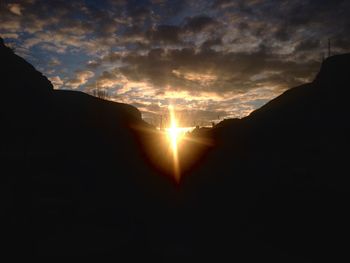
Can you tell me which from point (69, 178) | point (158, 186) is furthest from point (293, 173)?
point (69, 178)

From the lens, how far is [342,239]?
17500 mm

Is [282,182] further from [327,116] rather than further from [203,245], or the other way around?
[327,116]

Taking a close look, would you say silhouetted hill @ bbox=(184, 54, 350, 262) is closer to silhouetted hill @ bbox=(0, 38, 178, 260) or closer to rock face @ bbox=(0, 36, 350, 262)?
rock face @ bbox=(0, 36, 350, 262)

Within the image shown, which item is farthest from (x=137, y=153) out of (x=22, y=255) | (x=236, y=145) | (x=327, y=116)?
(x=327, y=116)

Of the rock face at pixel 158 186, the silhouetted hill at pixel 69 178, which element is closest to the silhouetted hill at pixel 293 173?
the rock face at pixel 158 186

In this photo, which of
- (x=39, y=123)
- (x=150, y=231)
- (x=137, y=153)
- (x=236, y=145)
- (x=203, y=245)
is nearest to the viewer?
(x=203, y=245)

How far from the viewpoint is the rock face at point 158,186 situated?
16094 millimetres

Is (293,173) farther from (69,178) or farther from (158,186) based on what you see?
(69,178)

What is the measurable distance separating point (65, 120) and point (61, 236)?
22.3m

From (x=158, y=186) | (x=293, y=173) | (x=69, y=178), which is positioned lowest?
(x=158, y=186)

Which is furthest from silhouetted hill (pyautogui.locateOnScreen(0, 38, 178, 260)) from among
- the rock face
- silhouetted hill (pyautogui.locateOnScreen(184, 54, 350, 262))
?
silhouetted hill (pyautogui.locateOnScreen(184, 54, 350, 262))

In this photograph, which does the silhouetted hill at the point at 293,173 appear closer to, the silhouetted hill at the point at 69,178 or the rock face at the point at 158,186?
the rock face at the point at 158,186

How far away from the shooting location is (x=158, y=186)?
34.9 metres

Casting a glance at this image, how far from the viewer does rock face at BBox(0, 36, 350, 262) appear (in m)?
16.1
